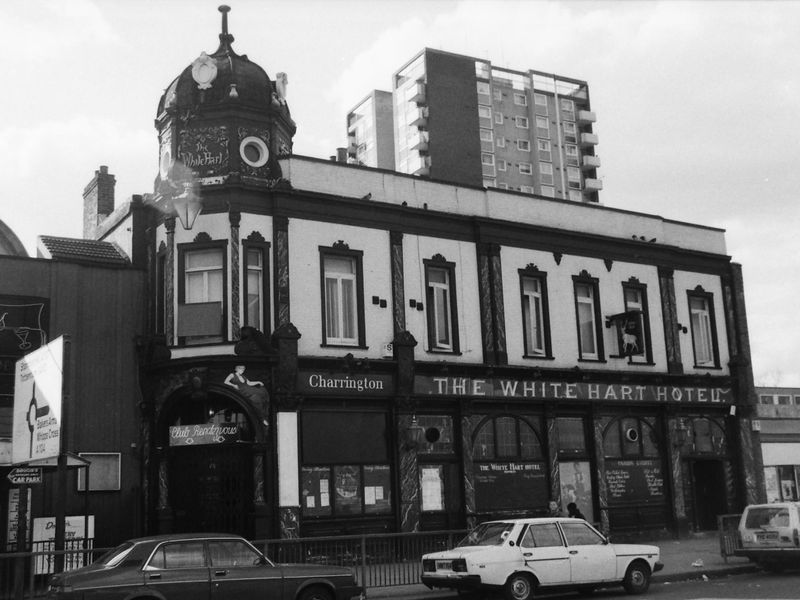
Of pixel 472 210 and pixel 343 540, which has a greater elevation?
pixel 472 210

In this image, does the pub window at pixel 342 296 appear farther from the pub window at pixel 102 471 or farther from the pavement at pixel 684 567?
the pavement at pixel 684 567

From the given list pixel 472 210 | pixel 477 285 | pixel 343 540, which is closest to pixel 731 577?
pixel 343 540

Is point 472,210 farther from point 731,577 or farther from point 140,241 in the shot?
point 731,577

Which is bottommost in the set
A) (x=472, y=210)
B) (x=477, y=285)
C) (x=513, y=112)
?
(x=477, y=285)

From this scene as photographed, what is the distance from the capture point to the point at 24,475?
20.0 meters

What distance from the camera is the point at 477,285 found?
87.1 ft

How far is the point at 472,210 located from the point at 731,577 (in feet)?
38.8

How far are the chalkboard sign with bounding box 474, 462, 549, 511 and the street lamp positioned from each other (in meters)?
9.72

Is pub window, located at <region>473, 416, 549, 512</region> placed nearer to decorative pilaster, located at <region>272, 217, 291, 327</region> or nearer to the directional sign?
decorative pilaster, located at <region>272, 217, 291, 327</region>

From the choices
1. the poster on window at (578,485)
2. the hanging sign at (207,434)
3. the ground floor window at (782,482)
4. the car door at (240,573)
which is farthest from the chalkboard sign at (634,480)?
the car door at (240,573)

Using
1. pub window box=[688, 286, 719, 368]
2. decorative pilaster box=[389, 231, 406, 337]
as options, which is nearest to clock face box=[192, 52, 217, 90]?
decorative pilaster box=[389, 231, 406, 337]

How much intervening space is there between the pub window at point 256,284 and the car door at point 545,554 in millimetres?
8519

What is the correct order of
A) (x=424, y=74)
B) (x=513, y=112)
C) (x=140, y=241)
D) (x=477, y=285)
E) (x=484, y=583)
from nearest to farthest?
(x=484, y=583)
(x=140, y=241)
(x=477, y=285)
(x=424, y=74)
(x=513, y=112)

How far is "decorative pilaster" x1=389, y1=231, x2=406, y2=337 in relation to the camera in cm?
2475
